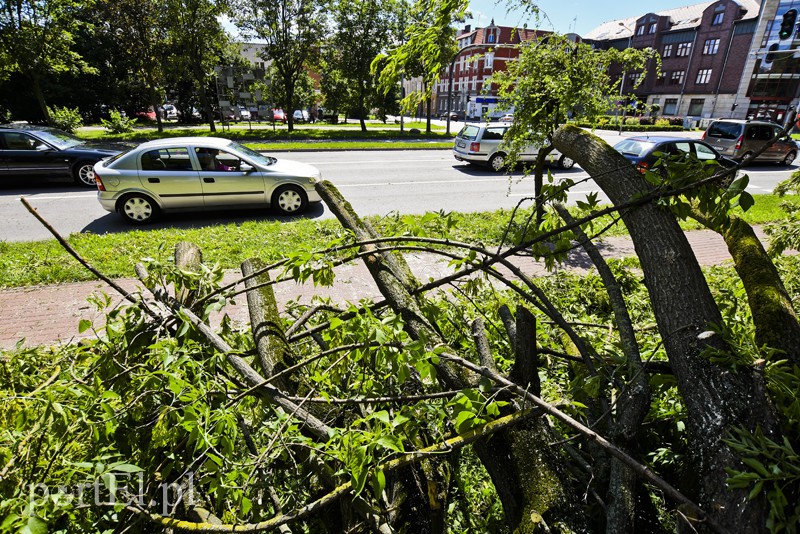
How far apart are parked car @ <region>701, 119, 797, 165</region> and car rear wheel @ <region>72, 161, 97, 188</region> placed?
22861 millimetres

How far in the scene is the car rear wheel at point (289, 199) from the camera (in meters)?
9.66

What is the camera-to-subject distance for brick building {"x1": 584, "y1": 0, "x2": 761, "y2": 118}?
5188cm

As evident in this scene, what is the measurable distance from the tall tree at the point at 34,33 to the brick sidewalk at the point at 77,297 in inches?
661

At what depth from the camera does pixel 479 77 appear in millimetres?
69250

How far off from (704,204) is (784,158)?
24.7m

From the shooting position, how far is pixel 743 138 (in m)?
17.8

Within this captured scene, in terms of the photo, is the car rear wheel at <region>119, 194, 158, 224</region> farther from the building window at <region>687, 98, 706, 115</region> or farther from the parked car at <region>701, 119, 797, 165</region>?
the building window at <region>687, 98, 706, 115</region>

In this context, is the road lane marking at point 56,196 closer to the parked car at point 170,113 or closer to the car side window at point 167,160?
the car side window at point 167,160

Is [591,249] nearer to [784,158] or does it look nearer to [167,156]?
[167,156]

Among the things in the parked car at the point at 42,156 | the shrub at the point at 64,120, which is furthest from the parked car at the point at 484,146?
the shrub at the point at 64,120

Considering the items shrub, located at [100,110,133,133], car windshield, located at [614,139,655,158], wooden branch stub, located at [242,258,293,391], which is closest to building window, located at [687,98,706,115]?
car windshield, located at [614,139,655,158]

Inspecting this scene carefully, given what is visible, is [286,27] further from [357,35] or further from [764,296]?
[764,296]

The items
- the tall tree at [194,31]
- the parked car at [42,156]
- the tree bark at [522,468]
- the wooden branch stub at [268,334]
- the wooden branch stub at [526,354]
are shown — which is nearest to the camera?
the tree bark at [522,468]

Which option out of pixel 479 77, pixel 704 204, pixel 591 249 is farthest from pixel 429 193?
pixel 479 77
